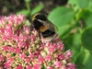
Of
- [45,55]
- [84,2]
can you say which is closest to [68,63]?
[45,55]

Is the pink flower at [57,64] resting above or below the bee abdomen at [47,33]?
below

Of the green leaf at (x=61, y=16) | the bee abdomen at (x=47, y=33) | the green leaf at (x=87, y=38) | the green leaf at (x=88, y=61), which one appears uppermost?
the green leaf at (x=61, y=16)

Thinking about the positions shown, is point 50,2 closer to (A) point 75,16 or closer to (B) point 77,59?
(A) point 75,16

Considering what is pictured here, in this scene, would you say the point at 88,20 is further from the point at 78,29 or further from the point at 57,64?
the point at 57,64

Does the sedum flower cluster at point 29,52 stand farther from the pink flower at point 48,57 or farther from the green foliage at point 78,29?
the green foliage at point 78,29

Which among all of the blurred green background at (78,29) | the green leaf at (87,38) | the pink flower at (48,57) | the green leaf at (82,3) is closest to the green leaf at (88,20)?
the blurred green background at (78,29)

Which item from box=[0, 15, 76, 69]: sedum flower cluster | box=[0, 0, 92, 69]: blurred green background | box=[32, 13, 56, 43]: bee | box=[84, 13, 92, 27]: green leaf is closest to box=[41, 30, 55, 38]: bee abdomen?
box=[32, 13, 56, 43]: bee
